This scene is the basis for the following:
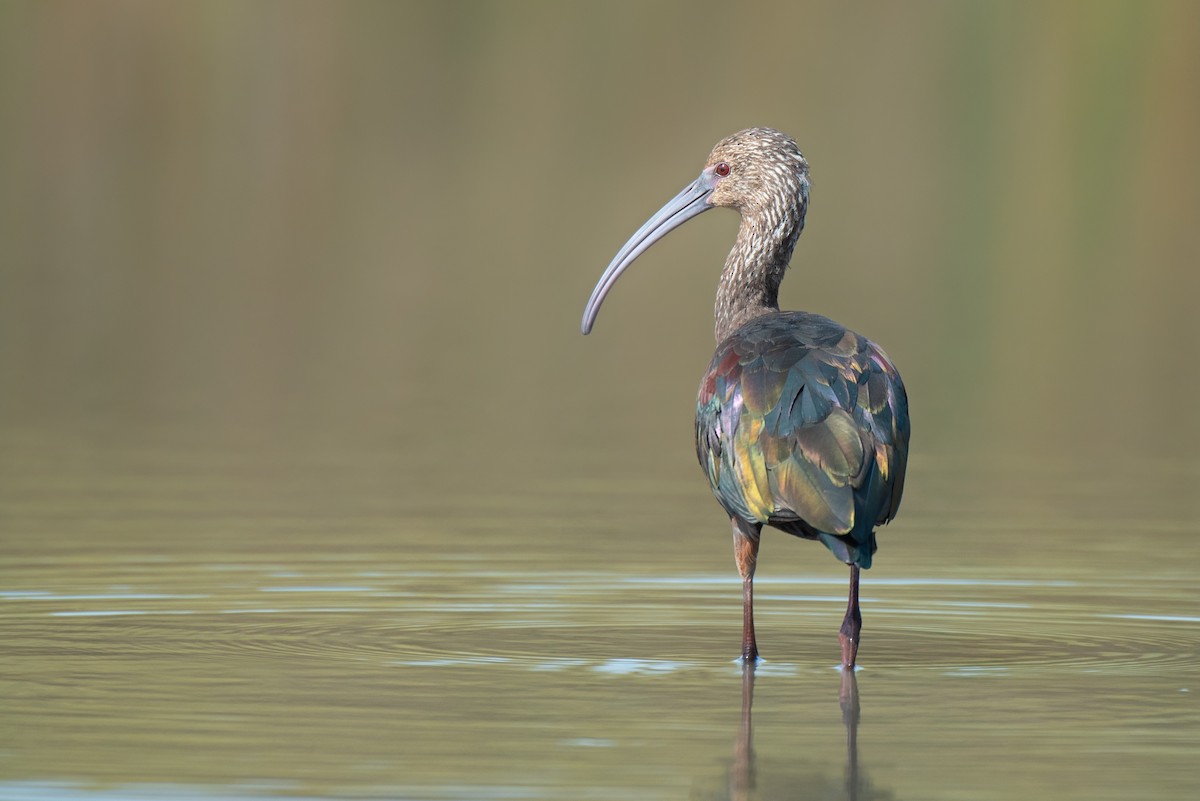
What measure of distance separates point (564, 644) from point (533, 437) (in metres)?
8.88

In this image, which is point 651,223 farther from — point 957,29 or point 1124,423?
point 957,29

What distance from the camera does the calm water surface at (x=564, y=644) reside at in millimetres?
7316

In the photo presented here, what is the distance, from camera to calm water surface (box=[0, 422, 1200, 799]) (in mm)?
7316

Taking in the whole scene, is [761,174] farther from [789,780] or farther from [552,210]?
[552,210]

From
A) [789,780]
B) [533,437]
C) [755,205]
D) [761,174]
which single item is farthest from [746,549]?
[533,437]

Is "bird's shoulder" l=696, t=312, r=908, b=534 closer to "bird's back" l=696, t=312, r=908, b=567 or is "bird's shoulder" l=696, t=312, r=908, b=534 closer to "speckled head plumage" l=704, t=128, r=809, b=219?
"bird's back" l=696, t=312, r=908, b=567

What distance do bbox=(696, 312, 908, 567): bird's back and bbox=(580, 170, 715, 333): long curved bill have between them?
83.6 inches

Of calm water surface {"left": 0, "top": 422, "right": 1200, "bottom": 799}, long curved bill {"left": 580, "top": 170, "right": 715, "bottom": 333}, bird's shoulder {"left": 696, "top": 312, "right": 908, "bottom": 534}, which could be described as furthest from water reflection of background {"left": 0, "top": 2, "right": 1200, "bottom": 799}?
long curved bill {"left": 580, "top": 170, "right": 715, "bottom": 333}


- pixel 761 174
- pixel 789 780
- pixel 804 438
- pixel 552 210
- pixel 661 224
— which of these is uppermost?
pixel 552 210

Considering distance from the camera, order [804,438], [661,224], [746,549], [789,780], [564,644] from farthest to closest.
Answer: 1. [661,224]
2. [746,549]
3. [564,644]
4. [804,438]
5. [789,780]

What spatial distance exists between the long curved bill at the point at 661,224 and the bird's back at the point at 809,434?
212 centimetres

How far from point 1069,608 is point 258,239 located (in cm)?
3866

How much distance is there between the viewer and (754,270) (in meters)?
11.5

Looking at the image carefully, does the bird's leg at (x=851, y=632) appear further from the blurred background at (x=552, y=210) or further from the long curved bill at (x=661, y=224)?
the blurred background at (x=552, y=210)
